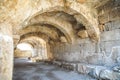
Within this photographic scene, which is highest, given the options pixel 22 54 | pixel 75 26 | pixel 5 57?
pixel 75 26

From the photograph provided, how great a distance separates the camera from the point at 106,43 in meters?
5.91

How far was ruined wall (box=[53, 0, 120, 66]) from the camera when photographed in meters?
5.47

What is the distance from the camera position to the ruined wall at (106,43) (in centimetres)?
547

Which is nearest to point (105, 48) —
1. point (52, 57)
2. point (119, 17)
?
point (119, 17)

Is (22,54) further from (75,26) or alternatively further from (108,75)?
(108,75)

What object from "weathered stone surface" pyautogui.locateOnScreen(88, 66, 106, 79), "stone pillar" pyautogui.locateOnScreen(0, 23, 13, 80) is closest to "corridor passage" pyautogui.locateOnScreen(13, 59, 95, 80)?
"weathered stone surface" pyautogui.locateOnScreen(88, 66, 106, 79)

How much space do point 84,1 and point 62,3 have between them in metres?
0.78

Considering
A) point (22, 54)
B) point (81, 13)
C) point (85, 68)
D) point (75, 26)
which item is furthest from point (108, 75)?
point (22, 54)

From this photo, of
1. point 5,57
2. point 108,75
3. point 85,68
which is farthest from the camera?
point 85,68

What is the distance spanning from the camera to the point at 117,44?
17.9 feet

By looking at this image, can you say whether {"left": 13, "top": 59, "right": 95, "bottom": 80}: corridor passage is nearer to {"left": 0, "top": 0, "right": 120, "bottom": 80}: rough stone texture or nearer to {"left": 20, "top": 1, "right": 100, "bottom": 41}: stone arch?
{"left": 0, "top": 0, "right": 120, "bottom": 80}: rough stone texture

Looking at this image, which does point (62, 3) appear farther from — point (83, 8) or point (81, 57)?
point (81, 57)

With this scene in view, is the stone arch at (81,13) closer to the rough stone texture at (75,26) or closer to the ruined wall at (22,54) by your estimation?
the rough stone texture at (75,26)

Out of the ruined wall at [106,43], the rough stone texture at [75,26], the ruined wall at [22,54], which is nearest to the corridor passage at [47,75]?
the rough stone texture at [75,26]
